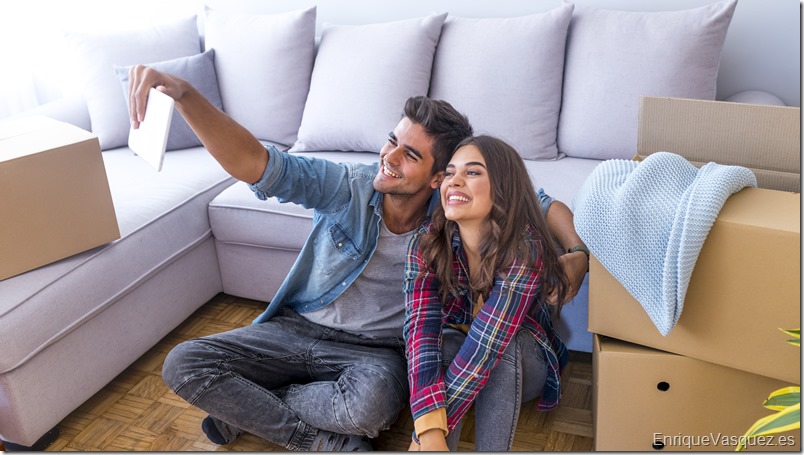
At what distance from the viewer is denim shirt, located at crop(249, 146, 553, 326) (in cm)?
145

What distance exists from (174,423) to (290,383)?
0.30 metres

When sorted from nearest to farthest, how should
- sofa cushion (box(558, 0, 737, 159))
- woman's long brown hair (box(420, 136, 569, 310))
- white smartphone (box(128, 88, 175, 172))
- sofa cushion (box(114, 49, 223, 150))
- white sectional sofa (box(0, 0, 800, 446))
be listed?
white smartphone (box(128, 88, 175, 172)) → woman's long brown hair (box(420, 136, 569, 310)) → white sectional sofa (box(0, 0, 800, 446)) → sofa cushion (box(558, 0, 737, 159)) → sofa cushion (box(114, 49, 223, 150))

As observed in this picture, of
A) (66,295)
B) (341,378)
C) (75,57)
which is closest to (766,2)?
(341,378)

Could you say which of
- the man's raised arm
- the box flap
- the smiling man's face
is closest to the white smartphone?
the man's raised arm

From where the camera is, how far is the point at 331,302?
1.59 meters

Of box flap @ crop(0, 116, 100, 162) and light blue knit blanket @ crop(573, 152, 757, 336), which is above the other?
box flap @ crop(0, 116, 100, 162)

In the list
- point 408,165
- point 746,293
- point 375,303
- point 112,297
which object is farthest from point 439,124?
point 112,297

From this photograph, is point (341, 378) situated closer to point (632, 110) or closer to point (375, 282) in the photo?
point (375, 282)

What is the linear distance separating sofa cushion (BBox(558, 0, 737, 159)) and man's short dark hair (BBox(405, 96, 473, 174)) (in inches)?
25.6

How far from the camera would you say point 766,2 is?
2.11 meters

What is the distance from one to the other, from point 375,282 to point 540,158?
75cm

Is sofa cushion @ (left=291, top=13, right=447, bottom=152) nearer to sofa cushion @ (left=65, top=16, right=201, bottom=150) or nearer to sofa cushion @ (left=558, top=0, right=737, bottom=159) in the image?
sofa cushion @ (left=558, top=0, right=737, bottom=159)

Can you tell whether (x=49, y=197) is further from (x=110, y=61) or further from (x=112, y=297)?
(x=110, y=61)

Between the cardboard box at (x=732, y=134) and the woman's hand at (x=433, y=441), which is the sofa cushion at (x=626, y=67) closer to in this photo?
the cardboard box at (x=732, y=134)
